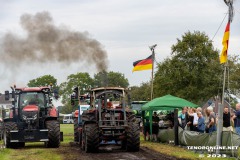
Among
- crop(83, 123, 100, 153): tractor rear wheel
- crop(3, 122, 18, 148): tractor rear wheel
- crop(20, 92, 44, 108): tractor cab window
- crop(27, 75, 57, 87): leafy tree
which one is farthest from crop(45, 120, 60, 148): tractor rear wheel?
crop(27, 75, 57, 87): leafy tree

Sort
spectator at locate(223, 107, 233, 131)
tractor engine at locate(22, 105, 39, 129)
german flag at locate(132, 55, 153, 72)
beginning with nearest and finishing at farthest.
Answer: spectator at locate(223, 107, 233, 131)
tractor engine at locate(22, 105, 39, 129)
german flag at locate(132, 55, 153, 72)

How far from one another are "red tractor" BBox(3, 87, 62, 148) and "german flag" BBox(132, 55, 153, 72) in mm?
14495

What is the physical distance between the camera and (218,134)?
1852 cm

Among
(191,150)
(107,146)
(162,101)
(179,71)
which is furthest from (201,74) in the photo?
(191,150)

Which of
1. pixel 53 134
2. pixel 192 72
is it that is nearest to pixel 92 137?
pixel 53 134

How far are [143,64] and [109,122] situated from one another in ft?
60.1

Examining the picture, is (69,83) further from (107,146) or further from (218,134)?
(218,134)

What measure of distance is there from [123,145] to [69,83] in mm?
79674

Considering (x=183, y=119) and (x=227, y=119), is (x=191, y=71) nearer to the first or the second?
(x=183, y=119)

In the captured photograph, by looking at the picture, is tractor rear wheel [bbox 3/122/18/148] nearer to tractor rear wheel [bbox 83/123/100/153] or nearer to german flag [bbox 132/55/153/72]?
tractor rear wheel [bbox 83/123/100/153]

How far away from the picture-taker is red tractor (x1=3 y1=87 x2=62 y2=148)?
24.9m

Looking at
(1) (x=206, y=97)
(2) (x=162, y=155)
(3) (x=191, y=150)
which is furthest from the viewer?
(1) (x=206, y=97)

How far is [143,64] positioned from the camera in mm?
40562

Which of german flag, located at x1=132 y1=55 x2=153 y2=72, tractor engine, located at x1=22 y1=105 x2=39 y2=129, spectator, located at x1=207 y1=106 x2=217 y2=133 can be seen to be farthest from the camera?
german flag, located at x1=132 y1=55 x2=153 y2=72
